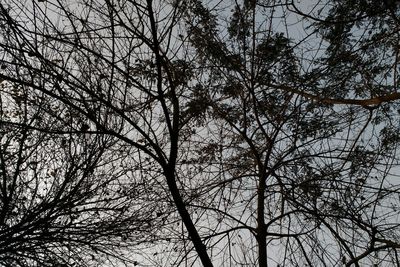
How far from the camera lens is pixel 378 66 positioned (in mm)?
4898

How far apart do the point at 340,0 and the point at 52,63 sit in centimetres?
328

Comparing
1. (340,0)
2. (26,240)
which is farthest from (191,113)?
(26,240)

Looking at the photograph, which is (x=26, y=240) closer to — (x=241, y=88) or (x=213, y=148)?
(x=213, y=148)

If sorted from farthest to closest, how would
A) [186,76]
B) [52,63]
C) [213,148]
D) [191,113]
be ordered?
1. [213,148]
2. [191,113]
3. [186,76]
4. [52,63]

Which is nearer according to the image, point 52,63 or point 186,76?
point 52,63

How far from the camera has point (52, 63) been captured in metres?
3.83

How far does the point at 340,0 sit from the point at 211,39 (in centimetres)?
157

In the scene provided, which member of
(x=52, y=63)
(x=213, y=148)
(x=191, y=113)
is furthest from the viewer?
(x=213, y=148)

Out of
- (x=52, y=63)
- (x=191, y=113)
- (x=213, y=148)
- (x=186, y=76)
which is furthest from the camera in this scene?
(x=213, y=148)

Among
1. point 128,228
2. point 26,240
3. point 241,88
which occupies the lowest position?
point 26,240

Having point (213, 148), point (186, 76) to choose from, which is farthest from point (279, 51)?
point (213, 148)

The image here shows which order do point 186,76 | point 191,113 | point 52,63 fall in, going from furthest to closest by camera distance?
1. point 191,113
2. point 186,76
3. point 52,63

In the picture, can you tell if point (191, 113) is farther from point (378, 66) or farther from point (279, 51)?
point (378, 66)

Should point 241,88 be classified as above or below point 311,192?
above
